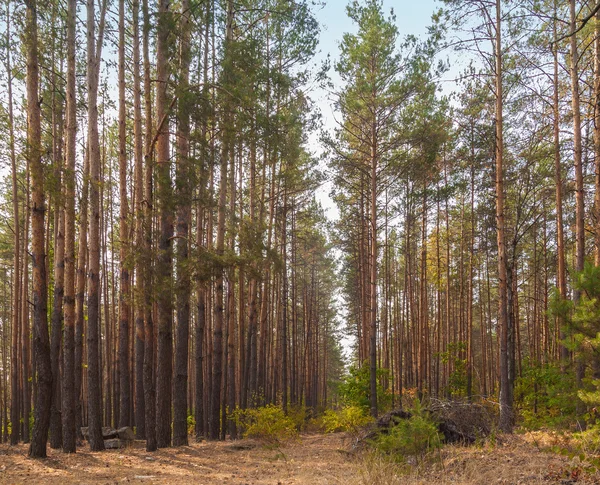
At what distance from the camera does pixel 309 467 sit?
861 centimetres

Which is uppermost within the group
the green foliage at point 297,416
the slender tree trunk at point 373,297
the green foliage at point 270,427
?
the slender tree trunk at point 373,297

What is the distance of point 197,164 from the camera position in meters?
9.59

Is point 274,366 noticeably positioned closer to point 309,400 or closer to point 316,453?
point 309,400

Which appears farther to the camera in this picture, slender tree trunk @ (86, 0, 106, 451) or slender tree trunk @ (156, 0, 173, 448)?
slender tree trunk @ (86, 0, 106, 451)

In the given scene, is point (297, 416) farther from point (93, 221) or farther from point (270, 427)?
point (93, 221)

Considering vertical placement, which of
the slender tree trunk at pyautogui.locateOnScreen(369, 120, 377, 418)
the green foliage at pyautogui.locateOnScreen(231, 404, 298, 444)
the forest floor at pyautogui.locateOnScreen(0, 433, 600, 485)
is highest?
the slender tree trunk at pyautogui.locateOnScreen(369, 120, 377, 418)

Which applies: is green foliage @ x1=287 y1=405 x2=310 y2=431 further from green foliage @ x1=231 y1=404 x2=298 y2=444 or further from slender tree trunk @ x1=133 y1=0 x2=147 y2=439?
slender tree trunk @ x1=133 y1=0 x2=147 y2=439

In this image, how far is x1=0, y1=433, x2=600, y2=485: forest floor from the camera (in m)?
6.39

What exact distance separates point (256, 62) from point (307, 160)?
924 centimetres

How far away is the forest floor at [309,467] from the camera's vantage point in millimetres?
6395

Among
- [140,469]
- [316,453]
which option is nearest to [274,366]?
[316,453]

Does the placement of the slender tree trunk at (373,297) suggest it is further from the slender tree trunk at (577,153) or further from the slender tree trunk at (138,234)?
the slender tree trunk at (138,234)

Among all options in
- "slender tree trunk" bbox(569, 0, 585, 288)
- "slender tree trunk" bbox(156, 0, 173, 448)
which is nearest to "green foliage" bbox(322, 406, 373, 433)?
"slender tree trunk" bbox(156, 0, 173, 448)

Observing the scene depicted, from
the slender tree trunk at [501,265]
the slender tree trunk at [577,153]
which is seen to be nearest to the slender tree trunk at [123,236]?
the slender tree trunk at [501,265]
